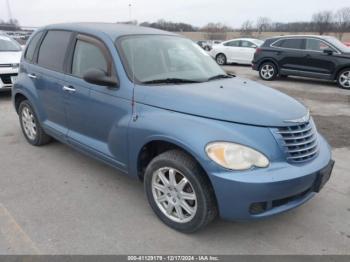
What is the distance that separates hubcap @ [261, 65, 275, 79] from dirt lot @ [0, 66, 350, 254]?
8.05 m

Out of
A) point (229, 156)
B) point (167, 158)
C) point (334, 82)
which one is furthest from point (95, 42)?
point (334, 82)

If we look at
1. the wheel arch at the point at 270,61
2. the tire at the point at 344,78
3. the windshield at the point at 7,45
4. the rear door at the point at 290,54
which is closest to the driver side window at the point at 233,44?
the wheel arch at the point at 270,61

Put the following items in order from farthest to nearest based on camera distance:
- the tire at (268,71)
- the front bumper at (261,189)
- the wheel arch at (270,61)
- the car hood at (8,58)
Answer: the tire at (268,71)
the wheel arch at (270,61)
the car hood at (8,58)
the front bumper at (261,189)

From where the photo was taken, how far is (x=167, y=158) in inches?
117

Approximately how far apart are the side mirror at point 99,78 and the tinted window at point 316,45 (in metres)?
9.46

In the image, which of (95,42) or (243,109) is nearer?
(243,109)

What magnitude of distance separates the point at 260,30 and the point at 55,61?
5158 centimetres

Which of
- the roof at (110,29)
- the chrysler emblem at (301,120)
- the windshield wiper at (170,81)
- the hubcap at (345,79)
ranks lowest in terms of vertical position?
the hubcap at (345,79)

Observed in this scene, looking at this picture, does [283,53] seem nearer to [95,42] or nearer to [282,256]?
→ [95,42]

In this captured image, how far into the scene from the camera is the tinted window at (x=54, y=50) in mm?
4211

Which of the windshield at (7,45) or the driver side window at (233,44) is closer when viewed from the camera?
the windshield at (7,45)

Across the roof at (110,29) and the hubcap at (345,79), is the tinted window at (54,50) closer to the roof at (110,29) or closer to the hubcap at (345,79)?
the roof at (110,29)

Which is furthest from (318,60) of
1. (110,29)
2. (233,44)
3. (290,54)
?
(110,29)

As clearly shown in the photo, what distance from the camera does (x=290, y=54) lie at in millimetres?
11523
